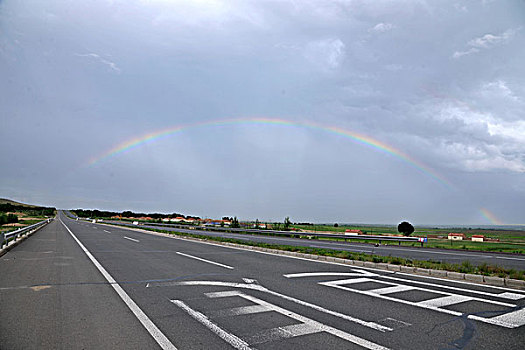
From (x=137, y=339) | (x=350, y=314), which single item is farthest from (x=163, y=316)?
(x=350, y=314)

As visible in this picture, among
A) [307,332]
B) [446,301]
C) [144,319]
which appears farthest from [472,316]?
[144,319]

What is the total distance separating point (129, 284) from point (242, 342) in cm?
531

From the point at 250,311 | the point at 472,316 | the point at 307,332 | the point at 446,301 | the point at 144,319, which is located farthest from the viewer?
the point at 446,301

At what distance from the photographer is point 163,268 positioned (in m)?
12.0

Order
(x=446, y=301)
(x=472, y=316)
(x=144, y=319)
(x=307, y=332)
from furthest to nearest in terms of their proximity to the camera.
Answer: (x=446, y=301) → (x=472, y=316) → (x=144, y=319) → (x=307, y=332)

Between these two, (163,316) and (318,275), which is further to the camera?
(318,275)

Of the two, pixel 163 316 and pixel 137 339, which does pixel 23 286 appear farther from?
pixel 137 339

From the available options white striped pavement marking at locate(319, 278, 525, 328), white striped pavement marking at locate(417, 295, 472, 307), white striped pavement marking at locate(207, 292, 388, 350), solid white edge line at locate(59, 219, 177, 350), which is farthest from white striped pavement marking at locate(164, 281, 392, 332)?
white striped pavement marking at locate(417, 295, 472, 307)

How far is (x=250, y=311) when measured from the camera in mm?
6523

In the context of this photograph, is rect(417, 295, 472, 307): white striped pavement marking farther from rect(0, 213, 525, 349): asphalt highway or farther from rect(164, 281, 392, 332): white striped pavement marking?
rect(164, 281, 392, 332): white striped pavement marking

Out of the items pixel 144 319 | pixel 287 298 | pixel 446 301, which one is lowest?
pixel 144 319

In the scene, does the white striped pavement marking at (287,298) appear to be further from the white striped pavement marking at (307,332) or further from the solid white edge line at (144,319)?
the solid white edge line at (144,319)

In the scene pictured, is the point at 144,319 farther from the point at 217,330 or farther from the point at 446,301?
the point at 446,301

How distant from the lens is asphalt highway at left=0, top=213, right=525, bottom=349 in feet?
16.5
